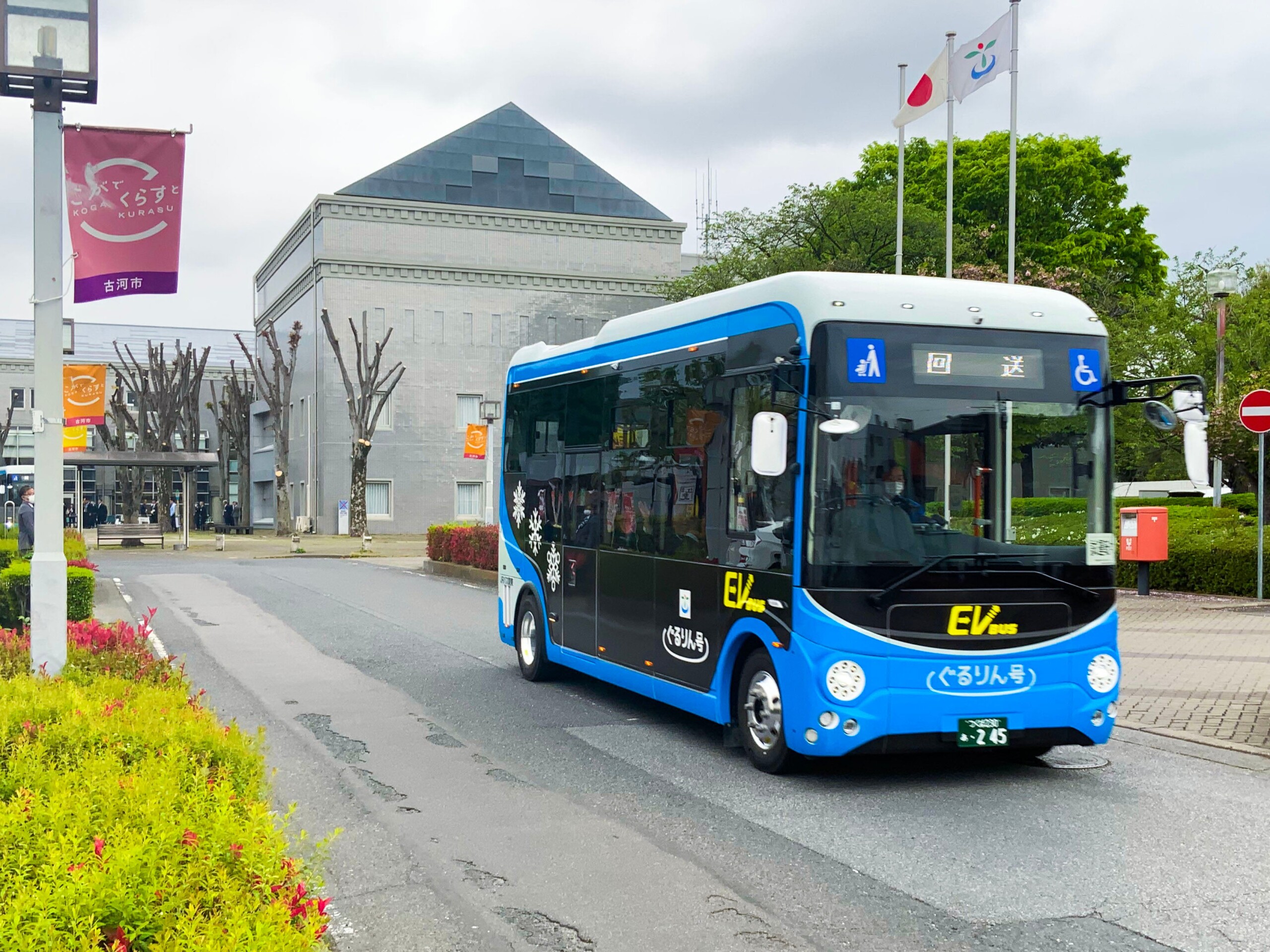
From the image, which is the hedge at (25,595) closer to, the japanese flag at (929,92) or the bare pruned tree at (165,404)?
the japanese flag at (929,92)

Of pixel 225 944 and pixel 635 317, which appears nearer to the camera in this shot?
pixel 225 944

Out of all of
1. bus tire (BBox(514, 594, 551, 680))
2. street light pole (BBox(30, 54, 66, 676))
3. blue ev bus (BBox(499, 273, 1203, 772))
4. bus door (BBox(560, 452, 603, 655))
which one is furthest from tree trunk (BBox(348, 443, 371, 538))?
blue ev bus (BBox(499, 273, 1203, 772))

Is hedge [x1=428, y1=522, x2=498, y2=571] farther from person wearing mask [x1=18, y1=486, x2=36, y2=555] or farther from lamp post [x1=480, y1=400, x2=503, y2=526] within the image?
person wearing mask [x1=18, y1=486, x2=36, y2=555]

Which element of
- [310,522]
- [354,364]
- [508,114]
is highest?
[508,114]

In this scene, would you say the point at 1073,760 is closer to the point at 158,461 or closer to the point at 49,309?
the point at 49,309

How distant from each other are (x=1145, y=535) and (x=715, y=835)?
1532cm

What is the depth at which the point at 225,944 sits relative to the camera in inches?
125

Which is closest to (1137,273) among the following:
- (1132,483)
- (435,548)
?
(1132,483)

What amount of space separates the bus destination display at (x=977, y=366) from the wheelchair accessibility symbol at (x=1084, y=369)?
8.4 inches

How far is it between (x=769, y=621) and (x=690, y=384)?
2.05 m

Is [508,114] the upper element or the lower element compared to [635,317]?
upper

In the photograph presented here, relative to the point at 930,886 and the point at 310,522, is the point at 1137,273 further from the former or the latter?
the point at 930,886

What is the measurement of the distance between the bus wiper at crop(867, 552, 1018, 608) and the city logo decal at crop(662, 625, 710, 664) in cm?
165

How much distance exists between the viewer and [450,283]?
58750mm
